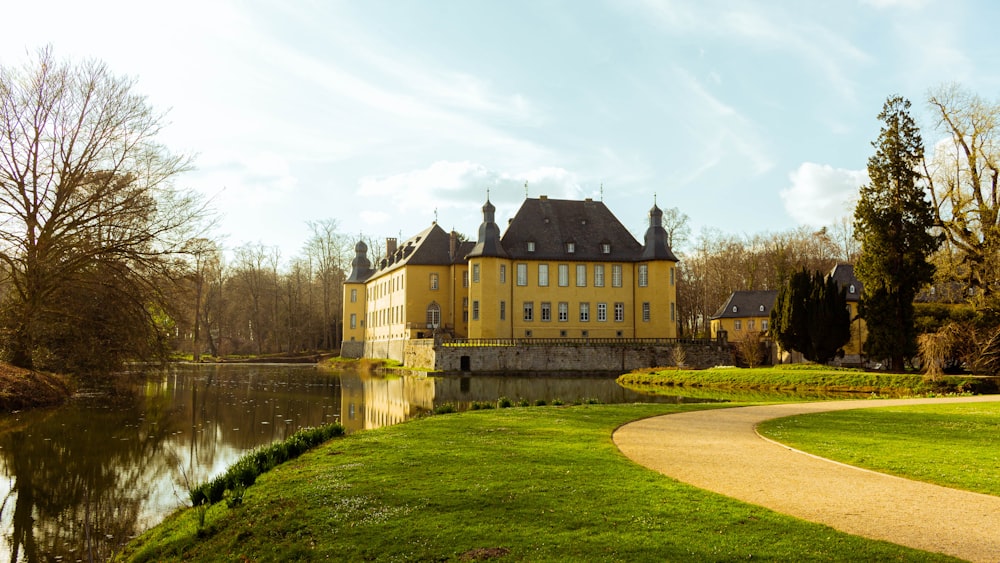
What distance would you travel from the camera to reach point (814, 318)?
37.4 metres

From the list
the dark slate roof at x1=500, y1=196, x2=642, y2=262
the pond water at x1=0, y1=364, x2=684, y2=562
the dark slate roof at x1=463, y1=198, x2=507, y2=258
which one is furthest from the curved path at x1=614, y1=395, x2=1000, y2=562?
the dark slate roof at x1=500, y1=196, x2=642, y2=262

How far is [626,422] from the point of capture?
14.8 metres

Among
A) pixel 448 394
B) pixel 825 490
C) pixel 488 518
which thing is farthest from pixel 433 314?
pixel 488 518

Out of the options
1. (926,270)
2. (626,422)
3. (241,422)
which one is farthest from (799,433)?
(926,270)

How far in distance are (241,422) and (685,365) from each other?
29.9 m

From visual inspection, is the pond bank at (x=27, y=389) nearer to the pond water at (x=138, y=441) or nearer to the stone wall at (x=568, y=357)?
the pond water at (x=138, y=441)

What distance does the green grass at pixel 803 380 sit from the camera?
26.4 m

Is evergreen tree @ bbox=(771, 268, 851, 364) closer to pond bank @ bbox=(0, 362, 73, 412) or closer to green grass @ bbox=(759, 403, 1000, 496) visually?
green grass @ bbox=(759, 403, 1000, 496)

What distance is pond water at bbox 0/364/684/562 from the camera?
892cm

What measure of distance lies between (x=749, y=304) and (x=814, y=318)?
1897 cm

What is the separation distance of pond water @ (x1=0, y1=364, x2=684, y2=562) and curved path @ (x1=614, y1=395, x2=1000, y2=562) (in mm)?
6687

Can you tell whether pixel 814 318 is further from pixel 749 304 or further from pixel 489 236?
pixel 489 236

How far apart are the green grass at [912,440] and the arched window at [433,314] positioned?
36.1 meters

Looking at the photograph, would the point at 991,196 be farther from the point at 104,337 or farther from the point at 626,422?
the point at 104,337
